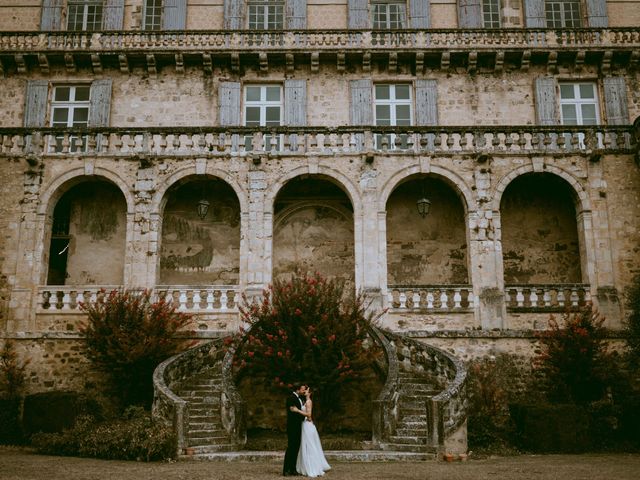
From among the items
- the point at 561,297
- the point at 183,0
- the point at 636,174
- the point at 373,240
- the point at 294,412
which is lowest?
the point at 294,412

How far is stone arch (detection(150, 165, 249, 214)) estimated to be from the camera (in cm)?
1745

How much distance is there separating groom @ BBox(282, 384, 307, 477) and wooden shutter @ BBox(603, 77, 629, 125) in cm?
1382

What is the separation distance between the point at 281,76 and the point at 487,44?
6144mm

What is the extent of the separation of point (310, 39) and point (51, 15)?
8037mm

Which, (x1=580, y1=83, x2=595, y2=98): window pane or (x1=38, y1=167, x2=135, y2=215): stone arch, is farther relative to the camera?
(x1=580, y1=83, x2=595, y2=98): window pane

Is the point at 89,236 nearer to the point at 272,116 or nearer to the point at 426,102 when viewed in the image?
the point at 272,116

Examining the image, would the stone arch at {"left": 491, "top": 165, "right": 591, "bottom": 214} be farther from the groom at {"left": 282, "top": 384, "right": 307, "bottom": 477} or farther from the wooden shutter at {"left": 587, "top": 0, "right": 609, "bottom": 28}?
the groom at {"left": 282, "top": 384, "right": 307, "bottom": 477}

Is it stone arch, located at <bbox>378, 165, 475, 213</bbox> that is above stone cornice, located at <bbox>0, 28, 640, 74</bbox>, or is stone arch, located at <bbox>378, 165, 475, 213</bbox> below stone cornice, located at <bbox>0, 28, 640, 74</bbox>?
below

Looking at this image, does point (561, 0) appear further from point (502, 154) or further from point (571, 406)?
point (571, 406)

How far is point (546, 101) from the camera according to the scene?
20.0 meters

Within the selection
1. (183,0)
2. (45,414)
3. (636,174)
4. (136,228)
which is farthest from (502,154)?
(45,414)

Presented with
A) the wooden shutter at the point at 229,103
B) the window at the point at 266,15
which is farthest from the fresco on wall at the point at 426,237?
the window at the point at 266,15

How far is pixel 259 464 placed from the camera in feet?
37.2

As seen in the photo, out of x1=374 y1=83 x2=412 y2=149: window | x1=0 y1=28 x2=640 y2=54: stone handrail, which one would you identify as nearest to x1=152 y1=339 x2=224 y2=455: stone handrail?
x1=374 y1=83 x2=412 y2=149: window
